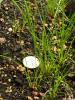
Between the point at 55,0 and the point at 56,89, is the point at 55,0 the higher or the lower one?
the higher one

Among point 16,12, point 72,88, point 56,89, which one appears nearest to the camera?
A: point 56,89

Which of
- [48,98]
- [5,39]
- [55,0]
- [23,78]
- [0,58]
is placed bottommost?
[48,98]

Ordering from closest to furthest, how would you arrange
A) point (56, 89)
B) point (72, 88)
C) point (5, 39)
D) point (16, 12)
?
point (56, 89) < point (72, 88) < point (5, 39) < point (16, 12)

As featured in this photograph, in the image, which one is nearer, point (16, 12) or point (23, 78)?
point (23, 78)

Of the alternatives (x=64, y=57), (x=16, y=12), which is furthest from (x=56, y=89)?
(x=16, y=12)

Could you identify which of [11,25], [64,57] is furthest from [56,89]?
[11,25]

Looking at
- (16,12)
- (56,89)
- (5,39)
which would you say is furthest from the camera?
(16,12)

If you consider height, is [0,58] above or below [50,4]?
below

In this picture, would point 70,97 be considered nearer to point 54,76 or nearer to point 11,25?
point 54,76

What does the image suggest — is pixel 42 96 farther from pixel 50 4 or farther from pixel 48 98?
pixel 50 4
